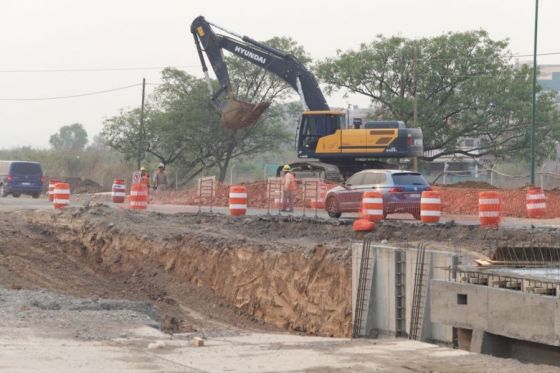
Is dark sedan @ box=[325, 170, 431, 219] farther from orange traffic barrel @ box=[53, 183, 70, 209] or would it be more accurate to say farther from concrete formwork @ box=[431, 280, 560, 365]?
concrete formwork @ box=[431, 280, 560, 365]

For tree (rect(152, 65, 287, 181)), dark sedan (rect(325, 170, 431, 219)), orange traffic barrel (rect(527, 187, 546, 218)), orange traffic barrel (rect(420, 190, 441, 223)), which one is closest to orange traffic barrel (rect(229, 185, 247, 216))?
dark sedan (rect(325, 170, 431, 219))

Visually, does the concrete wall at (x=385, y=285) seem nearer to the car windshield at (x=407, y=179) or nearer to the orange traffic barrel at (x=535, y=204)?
the car windshield at (x=407, y=179)

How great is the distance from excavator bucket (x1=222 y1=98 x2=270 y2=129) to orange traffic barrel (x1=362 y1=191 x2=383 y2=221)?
15.3 m

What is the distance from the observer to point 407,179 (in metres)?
29.5

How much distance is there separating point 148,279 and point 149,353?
14017mm

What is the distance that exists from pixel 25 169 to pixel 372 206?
30.7 meters

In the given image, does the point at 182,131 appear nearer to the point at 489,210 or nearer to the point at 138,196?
the point at 138,196

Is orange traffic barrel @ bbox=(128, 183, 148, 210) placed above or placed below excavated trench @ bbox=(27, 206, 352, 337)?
above

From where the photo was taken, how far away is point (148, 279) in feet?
82.7

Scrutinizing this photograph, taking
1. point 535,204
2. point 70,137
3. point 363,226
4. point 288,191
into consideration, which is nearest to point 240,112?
point 288,191

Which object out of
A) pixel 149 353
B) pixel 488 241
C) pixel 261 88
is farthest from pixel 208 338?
pixel 261 88

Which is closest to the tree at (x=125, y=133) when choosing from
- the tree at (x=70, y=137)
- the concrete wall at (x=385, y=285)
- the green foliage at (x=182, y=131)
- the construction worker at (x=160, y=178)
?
the green foliage at (x=182, y=131)

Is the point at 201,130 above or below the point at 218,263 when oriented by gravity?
above

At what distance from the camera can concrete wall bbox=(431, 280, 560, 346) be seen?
12062mm
